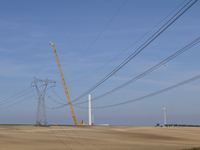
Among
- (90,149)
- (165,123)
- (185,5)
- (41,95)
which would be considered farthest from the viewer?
(165,123)

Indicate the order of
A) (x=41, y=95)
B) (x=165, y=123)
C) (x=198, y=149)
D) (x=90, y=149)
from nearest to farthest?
(x=198, y=149) < (x=90, y=149) < (x=41, y=95) < (x=165, y=123)

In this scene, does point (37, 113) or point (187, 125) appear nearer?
point (37, 113)

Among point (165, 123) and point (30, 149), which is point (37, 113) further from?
point (30, 149)

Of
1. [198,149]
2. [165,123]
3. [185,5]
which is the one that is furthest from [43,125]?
[185,5]

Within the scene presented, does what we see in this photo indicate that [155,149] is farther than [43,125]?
No

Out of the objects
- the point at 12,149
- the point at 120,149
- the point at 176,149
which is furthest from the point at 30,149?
the point at 176,149

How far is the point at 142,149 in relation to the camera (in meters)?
54.4

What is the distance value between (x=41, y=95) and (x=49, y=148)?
318ft

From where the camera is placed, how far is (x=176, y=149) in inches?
2112

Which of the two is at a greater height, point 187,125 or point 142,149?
point 187,125

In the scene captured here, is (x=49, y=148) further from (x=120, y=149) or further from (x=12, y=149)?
(x=120, y=149)

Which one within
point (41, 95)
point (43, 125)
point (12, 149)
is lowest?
point (12, 149)

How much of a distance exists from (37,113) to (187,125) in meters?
91.1

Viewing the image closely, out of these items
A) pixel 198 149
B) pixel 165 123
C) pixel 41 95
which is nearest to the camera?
pixel 198 149
